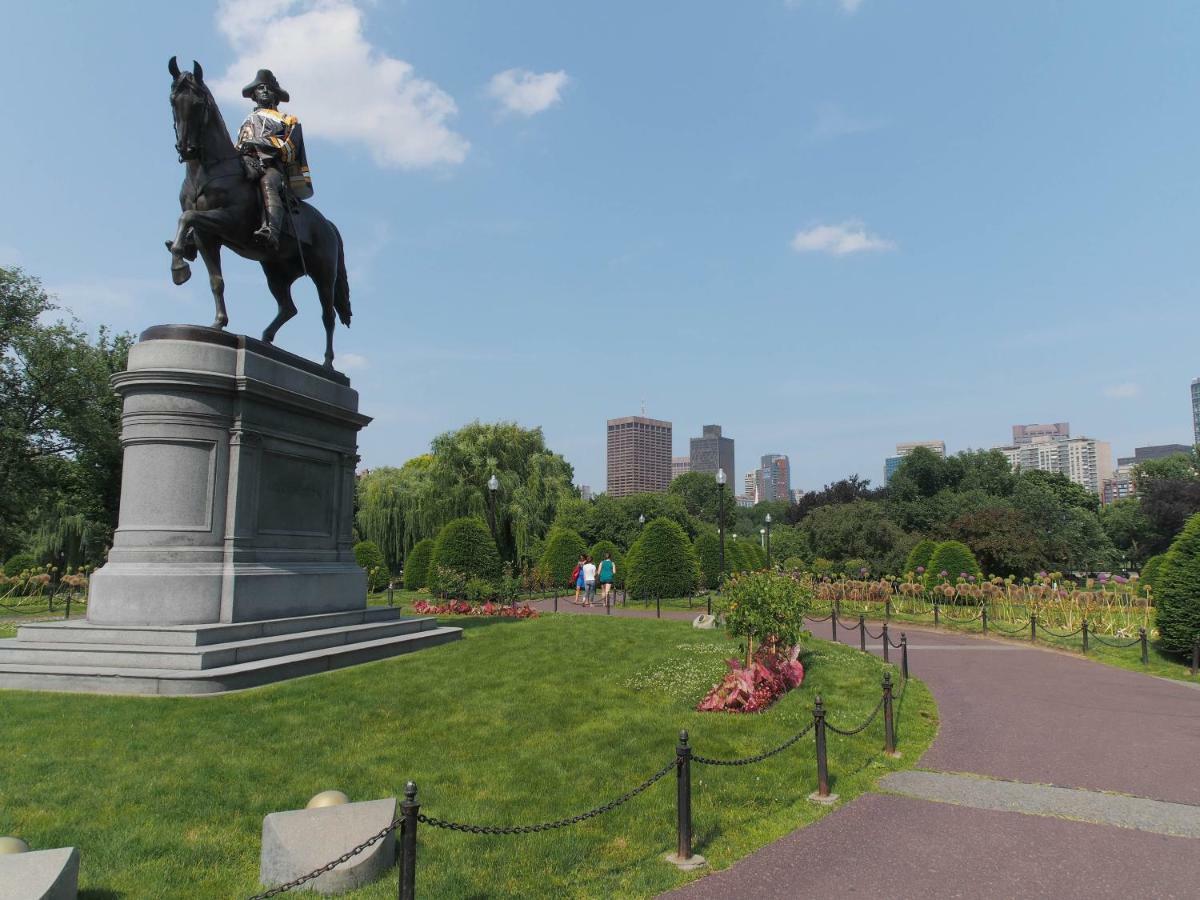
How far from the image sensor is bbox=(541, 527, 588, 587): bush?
36.1m

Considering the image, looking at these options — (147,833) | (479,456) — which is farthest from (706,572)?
(147,833)

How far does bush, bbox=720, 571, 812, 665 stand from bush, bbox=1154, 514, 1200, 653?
10.1m

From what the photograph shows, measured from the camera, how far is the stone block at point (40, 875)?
3784mm

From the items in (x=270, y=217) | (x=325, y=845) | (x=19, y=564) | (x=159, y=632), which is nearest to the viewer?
(x=325, y=845)

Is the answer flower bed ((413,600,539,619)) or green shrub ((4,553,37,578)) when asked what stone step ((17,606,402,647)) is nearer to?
flower bed ((413,600,539,619))

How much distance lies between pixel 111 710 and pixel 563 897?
5.88 meters

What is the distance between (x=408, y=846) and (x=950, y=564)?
2924 centimetres

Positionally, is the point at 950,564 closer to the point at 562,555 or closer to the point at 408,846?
the point at 562,555

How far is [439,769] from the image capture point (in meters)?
7.22

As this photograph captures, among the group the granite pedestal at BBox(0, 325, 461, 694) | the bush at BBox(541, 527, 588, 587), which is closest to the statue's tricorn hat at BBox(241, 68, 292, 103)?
the granite pedestal at BBox(0, 325, 461, 694)

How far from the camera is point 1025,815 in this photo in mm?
6707

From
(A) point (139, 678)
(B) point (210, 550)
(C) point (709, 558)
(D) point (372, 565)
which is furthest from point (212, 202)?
(C) point (709, 558)

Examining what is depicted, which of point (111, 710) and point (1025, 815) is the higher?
point (111, 710)

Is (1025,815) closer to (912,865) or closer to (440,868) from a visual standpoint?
(912,865)
